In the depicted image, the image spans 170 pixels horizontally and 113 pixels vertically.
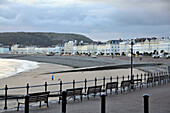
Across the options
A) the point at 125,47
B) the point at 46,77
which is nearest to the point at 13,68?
the point at 46,77

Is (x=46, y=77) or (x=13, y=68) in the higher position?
(x=46, y=77)

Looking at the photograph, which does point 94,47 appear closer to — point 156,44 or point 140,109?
point 156,44

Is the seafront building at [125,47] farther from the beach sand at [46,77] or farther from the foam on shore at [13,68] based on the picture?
the beach sand at [46,77]

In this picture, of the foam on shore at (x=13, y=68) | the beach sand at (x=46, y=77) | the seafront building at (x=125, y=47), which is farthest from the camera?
the seafront building at (x=125, y=47)

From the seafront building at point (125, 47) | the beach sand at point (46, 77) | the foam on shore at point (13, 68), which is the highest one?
the seafront building at point (125, 47)

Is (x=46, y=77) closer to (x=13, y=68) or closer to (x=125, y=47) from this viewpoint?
(x=13, y=68)

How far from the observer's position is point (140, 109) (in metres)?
8.67

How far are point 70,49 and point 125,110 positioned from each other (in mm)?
173087

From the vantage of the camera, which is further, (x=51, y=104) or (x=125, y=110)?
(x=51, y=104)

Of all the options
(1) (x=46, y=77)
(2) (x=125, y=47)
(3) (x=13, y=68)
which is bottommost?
(3) (x=13, y=68)

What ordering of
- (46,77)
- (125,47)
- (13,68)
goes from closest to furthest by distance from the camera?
(46,77), (13,68), (125,47)

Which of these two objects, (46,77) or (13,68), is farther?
(13,68)

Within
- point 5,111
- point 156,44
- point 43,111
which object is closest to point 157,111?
point 43,111

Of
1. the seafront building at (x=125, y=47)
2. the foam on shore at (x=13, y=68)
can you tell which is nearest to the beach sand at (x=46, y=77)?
the foam on shore at (x=13, y=68)
